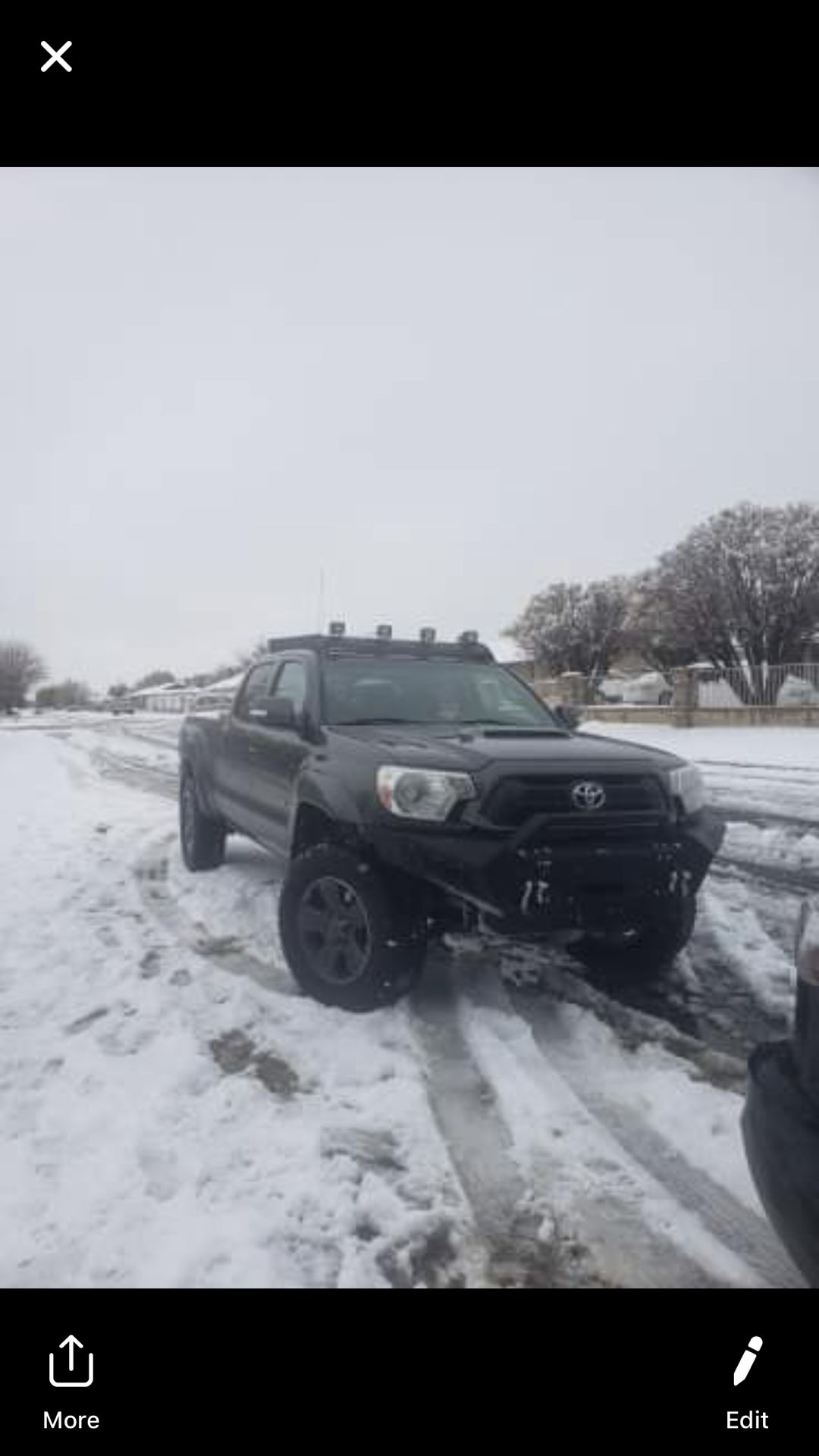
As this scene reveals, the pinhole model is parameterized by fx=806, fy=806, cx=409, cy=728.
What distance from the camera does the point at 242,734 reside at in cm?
549

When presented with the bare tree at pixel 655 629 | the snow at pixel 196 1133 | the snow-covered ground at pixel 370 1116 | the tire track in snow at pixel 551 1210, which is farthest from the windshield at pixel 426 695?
the bare tree at pixel 655 629

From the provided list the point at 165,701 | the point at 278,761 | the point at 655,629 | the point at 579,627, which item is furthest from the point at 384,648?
the point at 165,701

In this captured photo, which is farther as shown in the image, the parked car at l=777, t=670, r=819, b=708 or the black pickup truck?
the parked car at l=777, t=670, r=819, b=708

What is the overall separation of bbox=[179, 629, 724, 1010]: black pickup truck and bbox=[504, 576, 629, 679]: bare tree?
39.7 metres

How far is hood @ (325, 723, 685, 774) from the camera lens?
3350 mm

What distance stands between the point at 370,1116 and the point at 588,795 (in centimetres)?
147

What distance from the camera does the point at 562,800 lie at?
3.27 m
